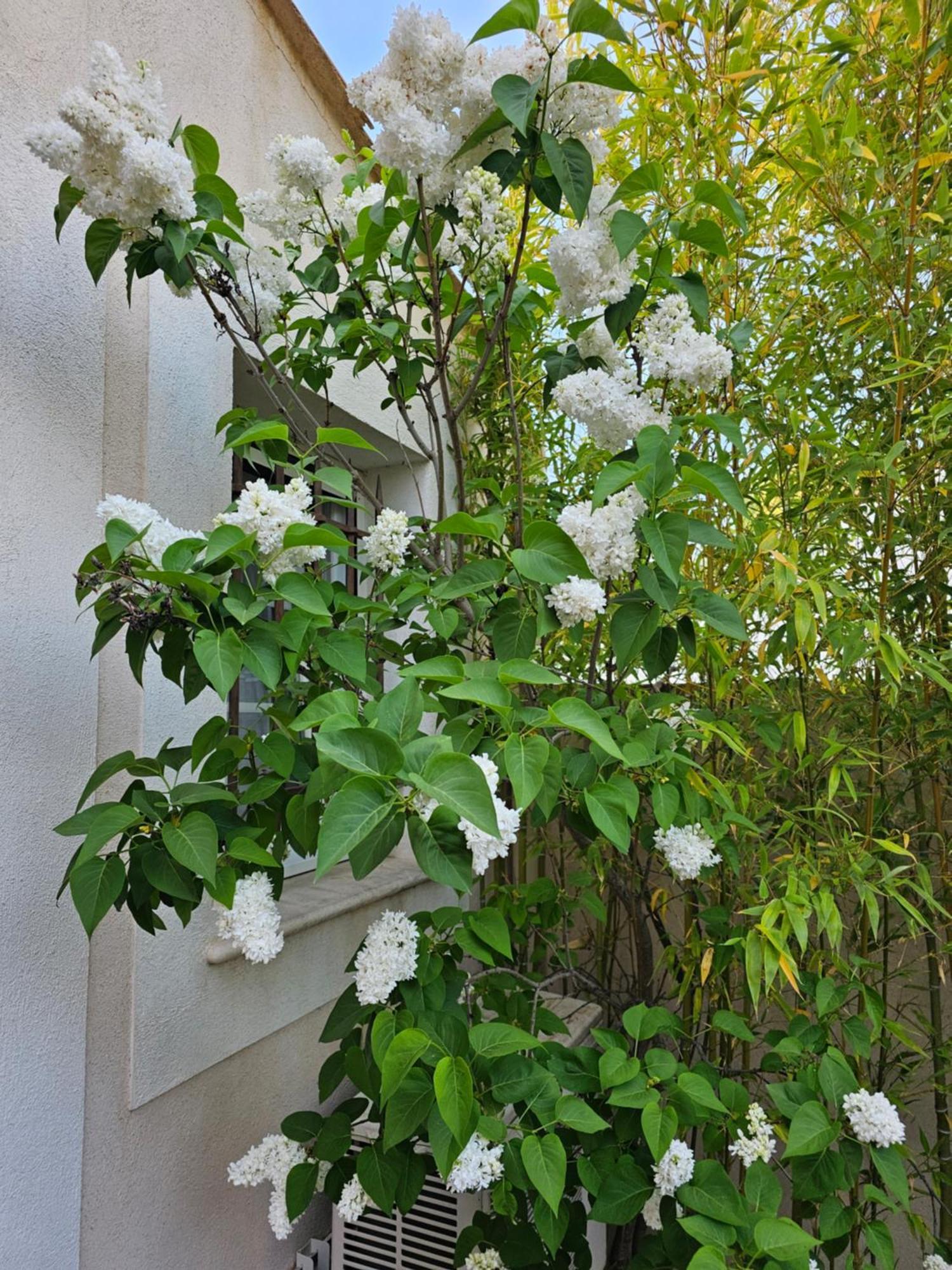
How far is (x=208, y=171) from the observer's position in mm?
1045

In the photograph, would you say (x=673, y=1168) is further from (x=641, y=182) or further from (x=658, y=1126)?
(x=641, y=182)

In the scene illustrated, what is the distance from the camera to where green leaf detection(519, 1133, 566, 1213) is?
2.71 ft

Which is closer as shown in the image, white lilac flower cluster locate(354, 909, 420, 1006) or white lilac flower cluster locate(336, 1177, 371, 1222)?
white lilac flower cluster locate(354, 909, 420, 1006)

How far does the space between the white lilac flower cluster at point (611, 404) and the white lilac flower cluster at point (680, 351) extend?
1.5 inches

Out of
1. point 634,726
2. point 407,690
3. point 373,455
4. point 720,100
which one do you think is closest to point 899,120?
point 720,100

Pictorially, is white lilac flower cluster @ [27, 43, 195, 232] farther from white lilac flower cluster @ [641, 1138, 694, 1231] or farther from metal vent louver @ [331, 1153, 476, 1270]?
metal vent louver @ [331, 1153, 476, 1270]

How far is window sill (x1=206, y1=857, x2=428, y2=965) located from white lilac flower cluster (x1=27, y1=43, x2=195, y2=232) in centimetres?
114

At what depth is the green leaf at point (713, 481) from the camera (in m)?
0.91

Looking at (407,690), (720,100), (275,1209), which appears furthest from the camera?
(720,100)

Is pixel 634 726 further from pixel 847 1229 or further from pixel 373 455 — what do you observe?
pixel 373 455

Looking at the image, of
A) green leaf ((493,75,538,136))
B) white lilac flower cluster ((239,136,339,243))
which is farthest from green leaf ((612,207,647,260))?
white lilac flower cluster ((239,136,339,243))

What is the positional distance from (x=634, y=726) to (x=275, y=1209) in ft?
2.91

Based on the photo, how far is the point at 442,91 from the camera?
2.97ft

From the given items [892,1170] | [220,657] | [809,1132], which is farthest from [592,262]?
[892,1170]
